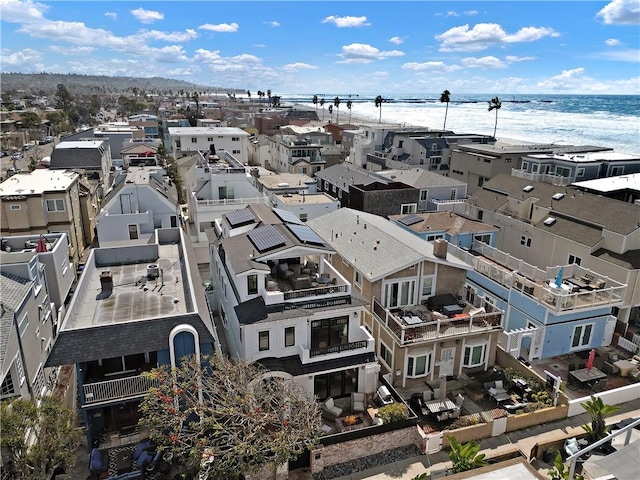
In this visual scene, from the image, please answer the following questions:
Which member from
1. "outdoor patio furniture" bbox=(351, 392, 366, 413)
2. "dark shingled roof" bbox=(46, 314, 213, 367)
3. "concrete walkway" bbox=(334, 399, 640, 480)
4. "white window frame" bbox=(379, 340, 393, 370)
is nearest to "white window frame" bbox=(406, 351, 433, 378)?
"white window frame" bbox=(379, 340, 393, 370)

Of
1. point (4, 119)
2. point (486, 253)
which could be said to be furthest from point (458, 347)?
point (4, 119)

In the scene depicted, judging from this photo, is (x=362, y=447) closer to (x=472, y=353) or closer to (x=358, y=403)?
(x=358, y=403)

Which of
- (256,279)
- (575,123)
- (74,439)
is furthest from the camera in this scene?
(575,123)

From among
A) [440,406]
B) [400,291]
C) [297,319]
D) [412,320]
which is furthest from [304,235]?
[440,406]

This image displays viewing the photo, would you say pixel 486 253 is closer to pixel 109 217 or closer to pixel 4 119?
pixel 109 217

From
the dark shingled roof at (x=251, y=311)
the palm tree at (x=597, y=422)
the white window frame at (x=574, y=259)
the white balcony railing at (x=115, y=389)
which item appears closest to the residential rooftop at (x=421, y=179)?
the white window frame at (x=574, y=259)

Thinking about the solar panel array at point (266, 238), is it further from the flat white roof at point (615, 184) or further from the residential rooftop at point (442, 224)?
the flat white roof at point (615, 184)

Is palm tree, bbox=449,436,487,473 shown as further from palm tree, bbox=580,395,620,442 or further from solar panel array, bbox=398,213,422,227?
solar panel array, bbox=398,213,422,227
